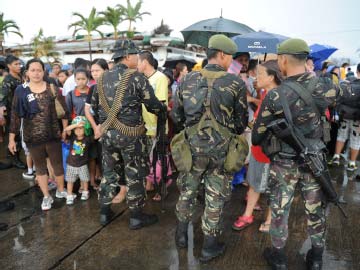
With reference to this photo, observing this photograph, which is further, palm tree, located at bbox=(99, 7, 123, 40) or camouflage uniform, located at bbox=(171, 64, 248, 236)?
palm tree, located at bbox=(99, 7, 123, 40)

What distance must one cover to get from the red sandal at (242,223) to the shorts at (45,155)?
7.91ft

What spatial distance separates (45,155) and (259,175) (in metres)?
2.73

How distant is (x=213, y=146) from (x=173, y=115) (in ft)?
1.78

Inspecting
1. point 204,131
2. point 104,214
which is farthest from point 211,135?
point 104,214

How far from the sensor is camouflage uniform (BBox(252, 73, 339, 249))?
242cm

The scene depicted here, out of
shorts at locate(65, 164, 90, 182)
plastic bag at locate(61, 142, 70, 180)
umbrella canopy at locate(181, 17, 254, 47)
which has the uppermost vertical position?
umbrella canopy at locate(181, 17, 254, 47)

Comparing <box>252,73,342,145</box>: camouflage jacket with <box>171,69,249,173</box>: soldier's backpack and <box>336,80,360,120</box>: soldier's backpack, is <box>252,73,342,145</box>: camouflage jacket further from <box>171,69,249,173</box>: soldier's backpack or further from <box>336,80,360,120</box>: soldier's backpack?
<box>336,80,360,120</box>: soldier's backpack

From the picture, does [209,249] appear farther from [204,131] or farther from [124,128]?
[124,128]

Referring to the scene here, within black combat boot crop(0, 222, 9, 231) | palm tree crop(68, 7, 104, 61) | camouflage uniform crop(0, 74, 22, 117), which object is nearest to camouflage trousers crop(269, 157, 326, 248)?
black combat boot crop(0, 222, 9, 231)

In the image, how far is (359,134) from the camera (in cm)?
503

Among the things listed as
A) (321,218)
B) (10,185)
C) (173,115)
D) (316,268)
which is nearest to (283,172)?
(321,218)

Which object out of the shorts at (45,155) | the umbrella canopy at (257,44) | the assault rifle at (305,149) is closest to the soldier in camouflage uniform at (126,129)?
the shorts at (45,155)

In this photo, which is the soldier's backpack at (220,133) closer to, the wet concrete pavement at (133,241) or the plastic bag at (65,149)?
the wet concrete pavement at (133,241)

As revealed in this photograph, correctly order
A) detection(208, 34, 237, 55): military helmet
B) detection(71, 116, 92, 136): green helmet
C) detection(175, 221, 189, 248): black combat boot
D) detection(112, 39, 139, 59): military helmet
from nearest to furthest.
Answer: detection(208, 34, 237, 55): military helmet, detection(175, 221, 189, 248): black combat boot, detection(112, 39, 139, 59): military helmet, detection(71, 116, 92, 136): green helmet
